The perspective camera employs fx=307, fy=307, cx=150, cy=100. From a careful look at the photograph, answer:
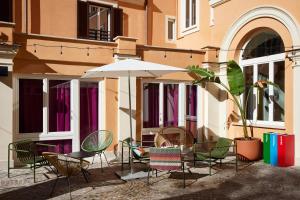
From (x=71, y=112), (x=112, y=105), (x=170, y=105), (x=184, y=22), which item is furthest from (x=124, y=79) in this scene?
(x=184, y=22)

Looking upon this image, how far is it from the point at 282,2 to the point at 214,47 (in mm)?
3050

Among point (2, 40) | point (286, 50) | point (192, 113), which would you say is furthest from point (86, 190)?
point (286, 50)

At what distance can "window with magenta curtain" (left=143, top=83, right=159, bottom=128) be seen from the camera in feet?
36.6

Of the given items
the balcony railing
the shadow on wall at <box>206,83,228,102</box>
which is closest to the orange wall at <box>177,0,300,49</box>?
the shadow on wall at <box>206,83,228,102</box>

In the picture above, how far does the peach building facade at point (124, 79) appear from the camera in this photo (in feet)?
30.2

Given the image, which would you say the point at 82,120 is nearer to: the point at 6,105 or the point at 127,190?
the point at 6,105

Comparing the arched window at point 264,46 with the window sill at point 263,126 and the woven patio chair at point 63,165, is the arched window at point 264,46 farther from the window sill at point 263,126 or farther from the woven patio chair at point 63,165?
the woven patio chair at point 63,165

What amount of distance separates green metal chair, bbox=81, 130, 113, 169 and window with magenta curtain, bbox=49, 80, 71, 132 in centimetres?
130

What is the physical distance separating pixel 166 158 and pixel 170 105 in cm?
484

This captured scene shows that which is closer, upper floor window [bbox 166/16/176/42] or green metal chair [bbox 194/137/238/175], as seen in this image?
green metal chair [bbox 194/137/238/175]

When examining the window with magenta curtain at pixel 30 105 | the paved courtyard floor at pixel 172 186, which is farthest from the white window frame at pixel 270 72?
the window with magenta curtain at pixel 30 105

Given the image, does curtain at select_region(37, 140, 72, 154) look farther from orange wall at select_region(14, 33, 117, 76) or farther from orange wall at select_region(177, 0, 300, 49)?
orange wall at select_region(177, 0, 300, 49)

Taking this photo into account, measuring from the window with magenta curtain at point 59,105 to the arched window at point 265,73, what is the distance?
6.13 meters

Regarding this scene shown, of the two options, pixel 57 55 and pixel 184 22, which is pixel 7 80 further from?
pixel 184 22
